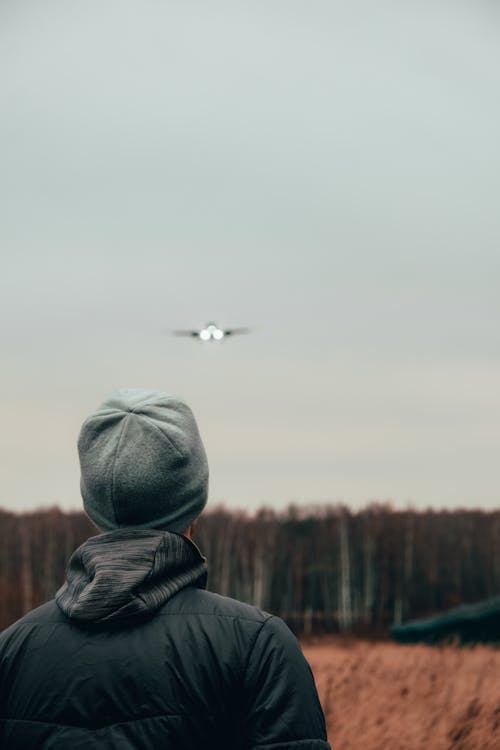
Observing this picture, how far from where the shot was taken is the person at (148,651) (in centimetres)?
195

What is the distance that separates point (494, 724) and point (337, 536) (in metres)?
52.5

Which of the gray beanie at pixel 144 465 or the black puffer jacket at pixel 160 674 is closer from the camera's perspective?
the black puffer jacket at pixel 160 674

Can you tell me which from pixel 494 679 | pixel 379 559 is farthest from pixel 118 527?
pixel 379 559

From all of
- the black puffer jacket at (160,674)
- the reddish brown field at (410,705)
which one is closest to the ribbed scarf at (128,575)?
the black puffer jacket at (160,674)

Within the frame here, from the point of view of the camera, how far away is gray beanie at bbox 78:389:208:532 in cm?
214

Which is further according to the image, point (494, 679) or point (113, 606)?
point (494, 679)

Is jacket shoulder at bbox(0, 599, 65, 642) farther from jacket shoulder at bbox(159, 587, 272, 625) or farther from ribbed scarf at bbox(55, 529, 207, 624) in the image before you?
jacket shoulder at bbox(159, 587, 272, 625)

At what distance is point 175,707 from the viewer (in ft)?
6.37

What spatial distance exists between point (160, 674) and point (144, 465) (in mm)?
423

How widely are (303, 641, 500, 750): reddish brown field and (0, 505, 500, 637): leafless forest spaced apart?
38870 mm

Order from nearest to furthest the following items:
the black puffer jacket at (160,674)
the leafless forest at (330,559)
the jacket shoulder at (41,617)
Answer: the black puffer jacket at (160,674) → the jacket shoulder at (41,617) → the leafless forest at (330,559)

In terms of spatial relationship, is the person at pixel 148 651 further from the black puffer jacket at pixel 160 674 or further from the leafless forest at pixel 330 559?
the leafless forest at pixel 330 559

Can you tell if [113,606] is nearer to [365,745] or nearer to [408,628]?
[365,745]

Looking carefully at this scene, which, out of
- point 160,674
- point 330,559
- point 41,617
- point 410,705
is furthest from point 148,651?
point 330,559
